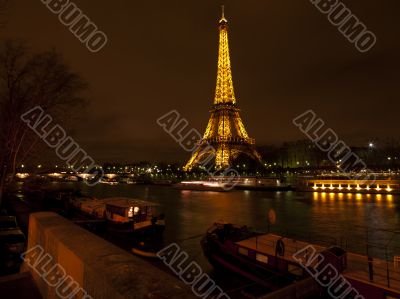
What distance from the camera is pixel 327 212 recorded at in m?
32.2

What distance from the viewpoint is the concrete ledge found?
233 cm

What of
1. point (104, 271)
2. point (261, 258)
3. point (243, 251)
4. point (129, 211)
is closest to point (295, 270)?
point (261, 258)

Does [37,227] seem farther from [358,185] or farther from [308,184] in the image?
[308,184]

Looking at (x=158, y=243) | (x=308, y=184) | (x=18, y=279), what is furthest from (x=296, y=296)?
(x=308, y=184)

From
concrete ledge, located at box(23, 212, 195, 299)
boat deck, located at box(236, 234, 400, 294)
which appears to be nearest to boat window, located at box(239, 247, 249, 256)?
boat deck, located at box(236, 234, 400, 294)

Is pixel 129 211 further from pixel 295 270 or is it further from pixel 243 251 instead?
pixel 295 270

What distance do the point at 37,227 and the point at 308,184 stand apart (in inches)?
2545

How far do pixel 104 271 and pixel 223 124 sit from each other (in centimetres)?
7646

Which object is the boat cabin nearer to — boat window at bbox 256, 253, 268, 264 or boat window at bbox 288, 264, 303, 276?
boat window at bbox 256, 253, 268, 264

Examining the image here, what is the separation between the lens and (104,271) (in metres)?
2.59

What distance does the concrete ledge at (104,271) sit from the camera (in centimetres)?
233

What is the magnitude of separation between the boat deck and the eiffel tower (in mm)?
63898

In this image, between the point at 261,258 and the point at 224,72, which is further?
the point at 224,72

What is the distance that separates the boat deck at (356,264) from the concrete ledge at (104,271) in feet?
26.2
